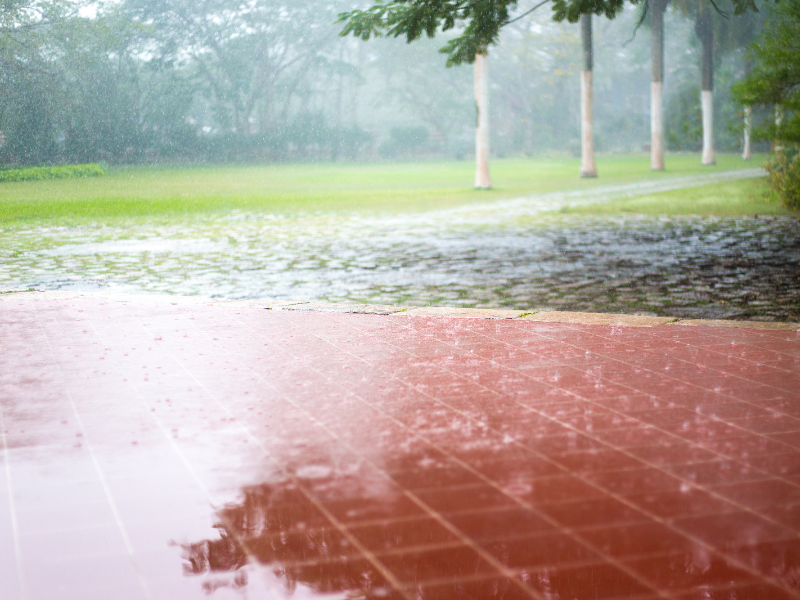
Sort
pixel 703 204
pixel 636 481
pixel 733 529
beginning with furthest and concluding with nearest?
pixel 703 204 < pixel 636 481 < pixel 733 529

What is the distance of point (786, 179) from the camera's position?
61.7ft

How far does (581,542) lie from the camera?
3.21 meters

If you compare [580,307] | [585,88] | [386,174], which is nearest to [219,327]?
[580,307]

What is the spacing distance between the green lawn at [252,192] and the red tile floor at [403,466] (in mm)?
14080

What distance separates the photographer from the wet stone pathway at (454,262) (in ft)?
29.1

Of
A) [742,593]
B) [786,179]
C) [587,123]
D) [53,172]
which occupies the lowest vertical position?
[742,593]

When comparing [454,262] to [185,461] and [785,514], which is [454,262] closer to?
[185,461]

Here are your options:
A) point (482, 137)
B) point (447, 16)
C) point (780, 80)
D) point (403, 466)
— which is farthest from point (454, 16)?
point (482, 137)

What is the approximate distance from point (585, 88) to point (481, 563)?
3112 cm

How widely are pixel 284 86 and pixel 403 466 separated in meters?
50.9

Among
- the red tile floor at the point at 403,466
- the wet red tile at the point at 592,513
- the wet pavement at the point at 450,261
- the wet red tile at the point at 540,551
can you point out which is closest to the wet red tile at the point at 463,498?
the red tile floor at the point at 403,466

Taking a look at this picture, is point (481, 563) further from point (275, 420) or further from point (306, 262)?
point (306, 262)

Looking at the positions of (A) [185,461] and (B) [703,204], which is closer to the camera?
(A) [185,461]

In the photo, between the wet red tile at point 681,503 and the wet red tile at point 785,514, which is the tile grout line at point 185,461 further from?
the wet red tile at point 785,514
